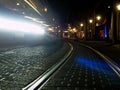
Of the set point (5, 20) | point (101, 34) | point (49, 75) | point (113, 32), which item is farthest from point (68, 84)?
Answer: point (101, 34)

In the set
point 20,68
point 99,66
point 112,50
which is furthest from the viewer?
point 112,50

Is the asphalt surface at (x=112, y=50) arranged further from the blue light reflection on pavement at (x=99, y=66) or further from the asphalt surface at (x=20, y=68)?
the asphalt surface at (x=20, y=68)

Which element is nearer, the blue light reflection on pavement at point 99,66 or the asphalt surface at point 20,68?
the asphalt surface at point 20,68

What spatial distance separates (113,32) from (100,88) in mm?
27326

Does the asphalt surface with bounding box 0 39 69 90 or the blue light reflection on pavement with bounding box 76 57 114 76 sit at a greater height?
the asphalt surface with bounding box 0 39 69 90

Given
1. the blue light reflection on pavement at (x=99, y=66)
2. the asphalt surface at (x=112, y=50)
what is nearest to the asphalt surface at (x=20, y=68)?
the blue light reflection on pavement at (x=99, y=66)

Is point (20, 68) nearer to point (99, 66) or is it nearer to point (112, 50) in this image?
point (99, 66)

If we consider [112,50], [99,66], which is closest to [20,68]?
[99,66]

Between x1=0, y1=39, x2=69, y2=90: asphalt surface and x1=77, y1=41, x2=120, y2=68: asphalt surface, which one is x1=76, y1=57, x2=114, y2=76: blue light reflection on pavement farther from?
x1=0, y1=39, x2=69, y2=90: asphalt surface

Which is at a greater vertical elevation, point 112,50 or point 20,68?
point 20,68

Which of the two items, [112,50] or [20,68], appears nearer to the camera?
[20,68]

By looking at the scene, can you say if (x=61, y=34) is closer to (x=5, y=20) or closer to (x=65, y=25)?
(x=65, y=25)

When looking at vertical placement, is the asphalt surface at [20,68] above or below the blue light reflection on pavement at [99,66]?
above

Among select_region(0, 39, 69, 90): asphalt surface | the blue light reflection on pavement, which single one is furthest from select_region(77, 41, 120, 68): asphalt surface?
select_region(0, 39, 69, 90): asphalt surface
